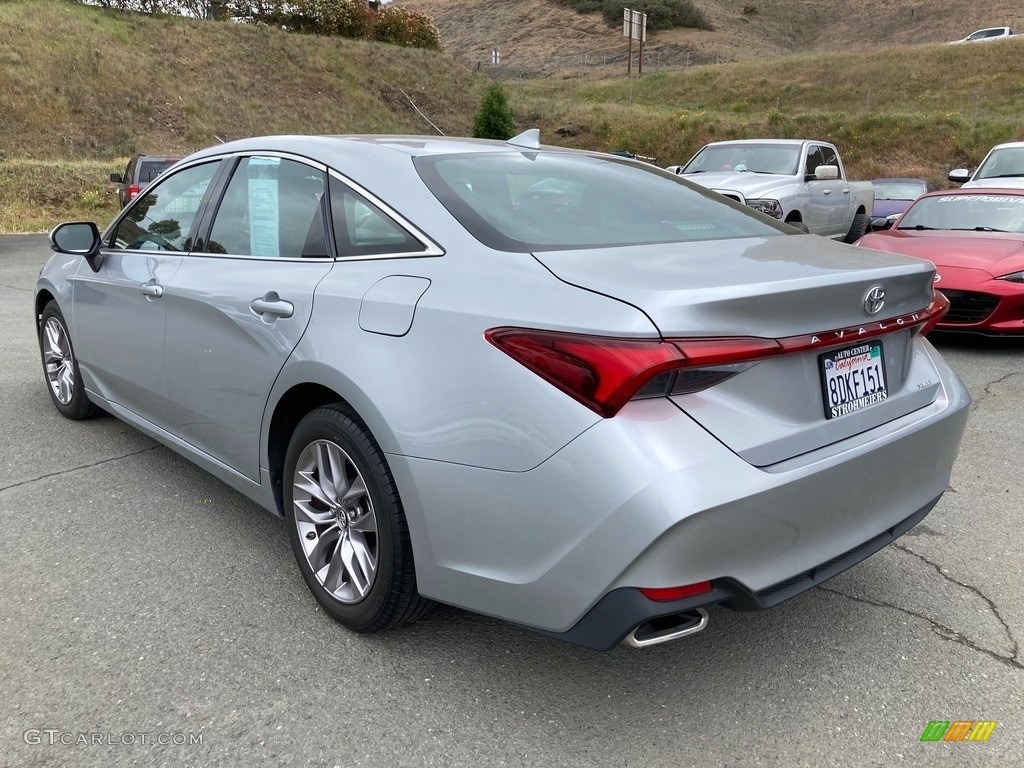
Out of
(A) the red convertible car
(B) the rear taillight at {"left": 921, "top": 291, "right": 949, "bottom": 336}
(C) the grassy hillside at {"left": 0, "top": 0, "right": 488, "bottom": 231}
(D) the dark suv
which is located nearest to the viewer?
(B) the rear taillight at {"left": 921, "top": 291, "right": 949, "bottom": 336}

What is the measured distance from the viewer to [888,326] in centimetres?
240

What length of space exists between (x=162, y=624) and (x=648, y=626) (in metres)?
1.70

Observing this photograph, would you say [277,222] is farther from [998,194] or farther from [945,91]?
Result: [945,91]

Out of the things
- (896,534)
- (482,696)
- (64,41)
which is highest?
(64,41)

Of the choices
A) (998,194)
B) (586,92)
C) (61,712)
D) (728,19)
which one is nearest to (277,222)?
(61,712)

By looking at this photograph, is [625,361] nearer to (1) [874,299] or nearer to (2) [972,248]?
(1) [874,299]

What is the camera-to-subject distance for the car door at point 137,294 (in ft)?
11.6

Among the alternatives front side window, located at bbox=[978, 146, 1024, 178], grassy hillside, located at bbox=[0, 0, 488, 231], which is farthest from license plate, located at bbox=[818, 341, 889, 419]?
grassy hillside, located at bbox=[0, 0, 488, 231]

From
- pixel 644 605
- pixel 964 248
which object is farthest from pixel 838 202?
pixel 644 605

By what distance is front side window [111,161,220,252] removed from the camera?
3553 mm

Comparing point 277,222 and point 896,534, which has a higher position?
point 277,222

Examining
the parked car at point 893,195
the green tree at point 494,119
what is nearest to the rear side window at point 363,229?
the parked car at point 893,195

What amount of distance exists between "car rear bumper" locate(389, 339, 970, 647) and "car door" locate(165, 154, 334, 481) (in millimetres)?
828

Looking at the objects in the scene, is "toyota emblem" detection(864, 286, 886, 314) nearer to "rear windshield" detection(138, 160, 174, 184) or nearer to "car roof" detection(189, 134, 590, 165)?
"car roof" detection(189, 134, 590, 165)
